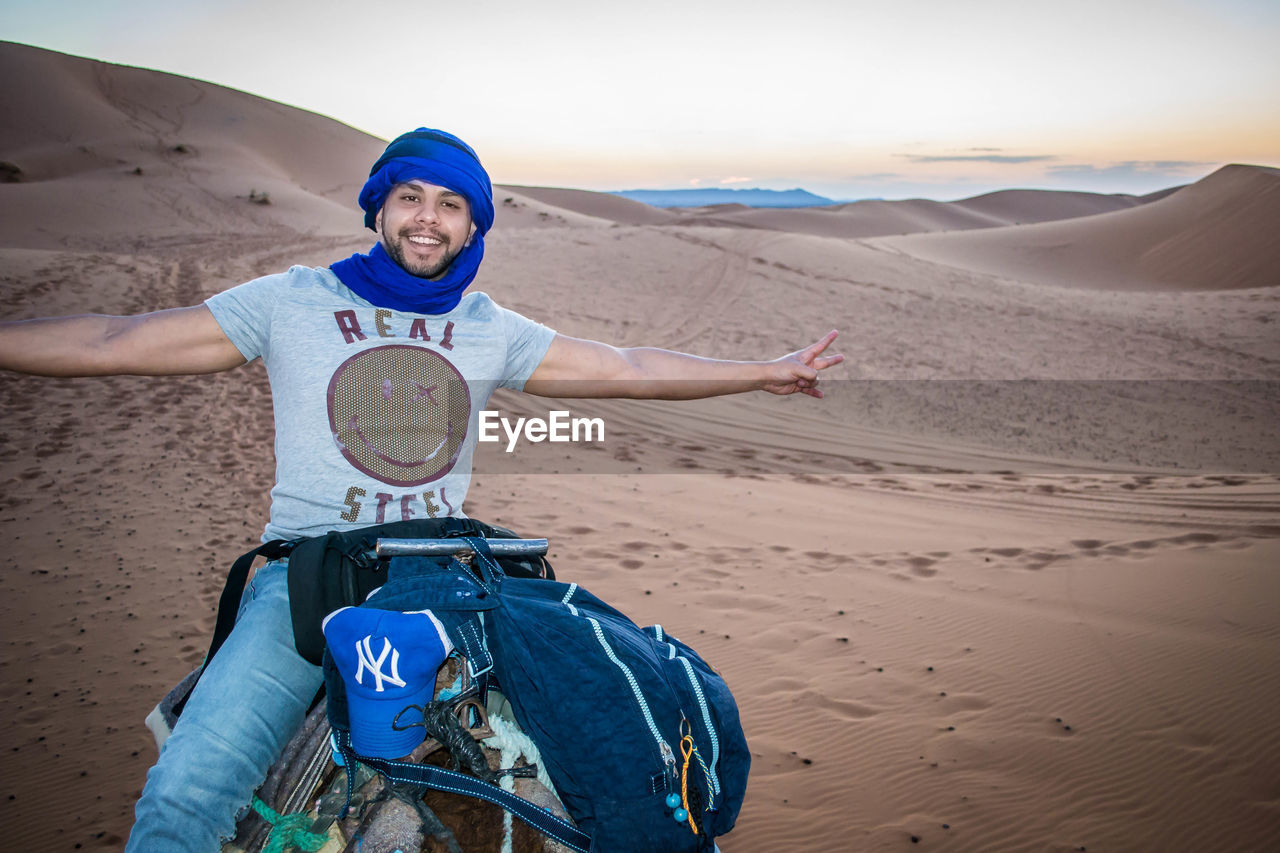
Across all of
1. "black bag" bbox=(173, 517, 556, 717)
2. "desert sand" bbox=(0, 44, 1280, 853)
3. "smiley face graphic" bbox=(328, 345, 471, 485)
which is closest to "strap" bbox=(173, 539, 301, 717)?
"black bag" bbox=(173, 517, 556, 717)

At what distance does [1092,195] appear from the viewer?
118312 millimetres

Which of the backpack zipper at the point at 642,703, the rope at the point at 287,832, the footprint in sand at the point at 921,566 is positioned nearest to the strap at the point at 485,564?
the backpack zipper at the point at 642,703

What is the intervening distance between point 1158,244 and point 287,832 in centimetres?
4316

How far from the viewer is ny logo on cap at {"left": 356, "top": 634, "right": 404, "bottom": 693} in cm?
165

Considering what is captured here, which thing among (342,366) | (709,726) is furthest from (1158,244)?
(342,366)

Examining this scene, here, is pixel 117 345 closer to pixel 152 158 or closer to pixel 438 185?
pixel 438 185

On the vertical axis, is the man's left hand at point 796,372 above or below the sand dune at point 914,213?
below

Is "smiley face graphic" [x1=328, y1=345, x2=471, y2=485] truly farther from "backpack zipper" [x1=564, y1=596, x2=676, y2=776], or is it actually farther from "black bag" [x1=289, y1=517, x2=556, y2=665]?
"backpack zipper" [x1=564, y1=596, x2=676, y2=776]

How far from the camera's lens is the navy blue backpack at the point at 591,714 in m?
1.76

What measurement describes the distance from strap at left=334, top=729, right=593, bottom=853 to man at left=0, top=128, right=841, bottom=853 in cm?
38

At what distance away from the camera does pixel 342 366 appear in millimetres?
2346

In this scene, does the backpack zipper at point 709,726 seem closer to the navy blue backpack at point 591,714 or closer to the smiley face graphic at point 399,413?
the navy blue backpack at point 591,714

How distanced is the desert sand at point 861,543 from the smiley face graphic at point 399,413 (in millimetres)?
2189

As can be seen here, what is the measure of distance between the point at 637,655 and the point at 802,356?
5.38ft
